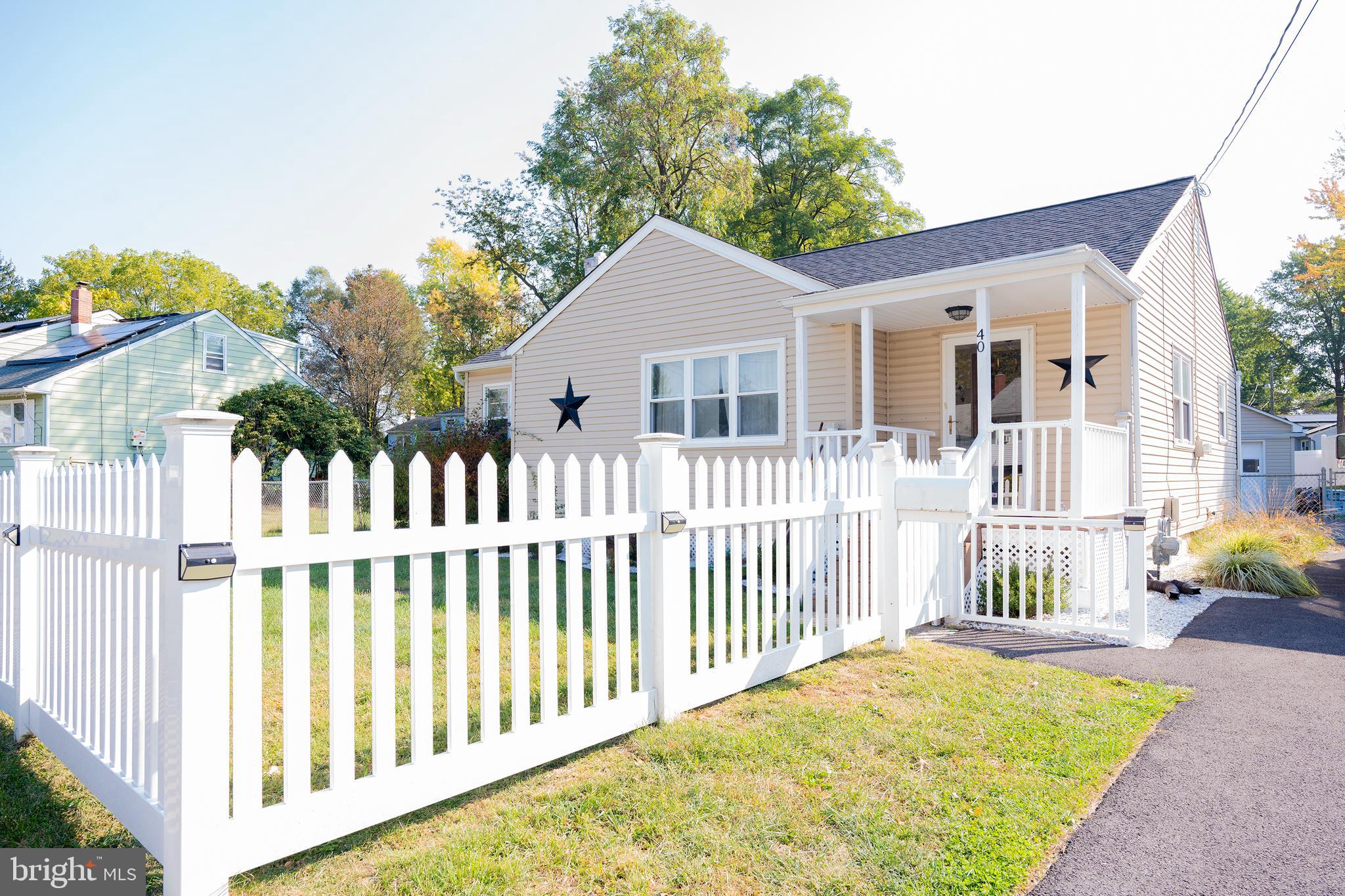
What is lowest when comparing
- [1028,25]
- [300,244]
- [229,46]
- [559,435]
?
[559,435]

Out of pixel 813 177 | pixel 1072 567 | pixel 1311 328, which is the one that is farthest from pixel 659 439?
pixel 1311 328

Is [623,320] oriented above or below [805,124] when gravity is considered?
below

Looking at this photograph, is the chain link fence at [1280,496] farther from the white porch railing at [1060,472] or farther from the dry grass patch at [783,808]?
the dry grass patch at [783,808]

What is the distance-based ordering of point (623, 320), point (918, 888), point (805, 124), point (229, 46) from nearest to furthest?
1. point (918, 888)
2. point (229, 46)
3. point (623, 320)
4. point (805, 124)

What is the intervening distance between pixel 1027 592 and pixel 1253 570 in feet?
12.4

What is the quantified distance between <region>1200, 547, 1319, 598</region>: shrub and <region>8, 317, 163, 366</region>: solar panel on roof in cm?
2667

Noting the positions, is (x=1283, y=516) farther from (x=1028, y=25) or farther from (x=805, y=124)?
(x=805, y=124)

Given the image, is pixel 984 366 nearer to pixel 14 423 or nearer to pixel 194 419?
pixel 194 419

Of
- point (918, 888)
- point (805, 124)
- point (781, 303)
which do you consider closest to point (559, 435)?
point (781, 303)

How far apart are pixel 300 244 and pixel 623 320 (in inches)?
1409

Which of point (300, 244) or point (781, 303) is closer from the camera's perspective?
point (781, 303)

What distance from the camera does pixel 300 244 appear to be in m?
40.4

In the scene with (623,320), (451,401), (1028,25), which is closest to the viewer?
(1028,25)

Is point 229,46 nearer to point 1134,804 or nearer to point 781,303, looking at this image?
point 781,303
